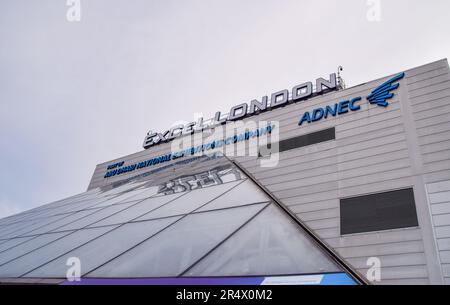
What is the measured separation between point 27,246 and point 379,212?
359 inches

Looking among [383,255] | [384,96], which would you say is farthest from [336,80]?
[383,255]

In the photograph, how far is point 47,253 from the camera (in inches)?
184

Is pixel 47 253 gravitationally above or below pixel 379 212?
below

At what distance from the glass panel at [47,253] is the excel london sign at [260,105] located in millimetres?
12491

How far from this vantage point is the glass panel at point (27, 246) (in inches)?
202

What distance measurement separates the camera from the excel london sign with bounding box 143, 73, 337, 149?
595 inches

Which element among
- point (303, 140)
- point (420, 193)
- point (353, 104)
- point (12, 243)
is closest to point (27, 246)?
point (12, 243)

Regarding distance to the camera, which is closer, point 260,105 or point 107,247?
point 107,247

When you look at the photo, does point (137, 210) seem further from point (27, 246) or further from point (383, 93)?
point (383, 93)

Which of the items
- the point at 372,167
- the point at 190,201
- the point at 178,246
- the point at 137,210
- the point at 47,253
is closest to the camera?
the point at 178,246

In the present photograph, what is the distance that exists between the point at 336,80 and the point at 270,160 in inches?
240

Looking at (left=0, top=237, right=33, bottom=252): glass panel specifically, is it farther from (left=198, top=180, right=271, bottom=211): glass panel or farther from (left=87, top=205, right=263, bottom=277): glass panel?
(left=198, top=180, right=271, bottom=211): glass panel

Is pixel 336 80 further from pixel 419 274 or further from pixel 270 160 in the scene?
pixel 419 274

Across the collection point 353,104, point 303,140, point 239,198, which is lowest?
point 239,198
